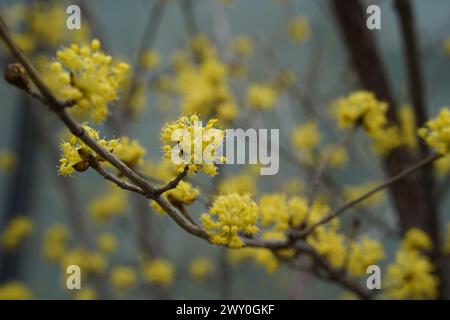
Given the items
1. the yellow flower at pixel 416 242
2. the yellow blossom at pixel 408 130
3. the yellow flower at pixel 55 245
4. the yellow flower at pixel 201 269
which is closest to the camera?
the yellow flower at pixel 416 242

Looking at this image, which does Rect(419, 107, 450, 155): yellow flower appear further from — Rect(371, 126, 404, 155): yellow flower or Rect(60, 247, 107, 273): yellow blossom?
Rect(60, 247, 107, 273): yellow blossom

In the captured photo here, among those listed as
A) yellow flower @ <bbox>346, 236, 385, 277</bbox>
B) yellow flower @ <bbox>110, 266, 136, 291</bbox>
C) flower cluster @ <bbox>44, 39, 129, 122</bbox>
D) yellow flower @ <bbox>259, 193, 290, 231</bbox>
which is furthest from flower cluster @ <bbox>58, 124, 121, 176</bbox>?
yellow flower @ <bbox>110, 266, 136, 291</bbox>

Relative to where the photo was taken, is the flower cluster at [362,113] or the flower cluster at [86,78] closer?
the flower cluster at [86,78]

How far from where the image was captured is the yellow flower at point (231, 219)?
108cm

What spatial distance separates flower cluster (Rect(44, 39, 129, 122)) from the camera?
0.96 metres

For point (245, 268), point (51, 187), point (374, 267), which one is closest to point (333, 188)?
point (374, 267)

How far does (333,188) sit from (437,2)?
1.37m

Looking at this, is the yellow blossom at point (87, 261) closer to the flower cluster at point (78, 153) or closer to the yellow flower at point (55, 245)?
the yellow flower at point (55, 245)

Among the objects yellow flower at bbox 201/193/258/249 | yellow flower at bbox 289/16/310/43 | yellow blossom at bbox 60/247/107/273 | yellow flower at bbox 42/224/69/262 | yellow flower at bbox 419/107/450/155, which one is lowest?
yellow flower at bbox 201/193/258/249

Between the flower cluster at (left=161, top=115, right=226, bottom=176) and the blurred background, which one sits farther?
the blurred background

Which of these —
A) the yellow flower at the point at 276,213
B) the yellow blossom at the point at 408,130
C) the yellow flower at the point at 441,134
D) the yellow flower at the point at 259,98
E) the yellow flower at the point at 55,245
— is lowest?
the yellow flower at the point at 276,213

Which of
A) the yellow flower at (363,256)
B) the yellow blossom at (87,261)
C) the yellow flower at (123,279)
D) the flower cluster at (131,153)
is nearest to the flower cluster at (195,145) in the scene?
the flower cluster at (131,153)

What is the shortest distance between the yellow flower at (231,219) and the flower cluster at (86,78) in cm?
31

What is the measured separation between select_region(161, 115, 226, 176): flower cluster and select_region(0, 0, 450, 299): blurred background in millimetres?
1319
